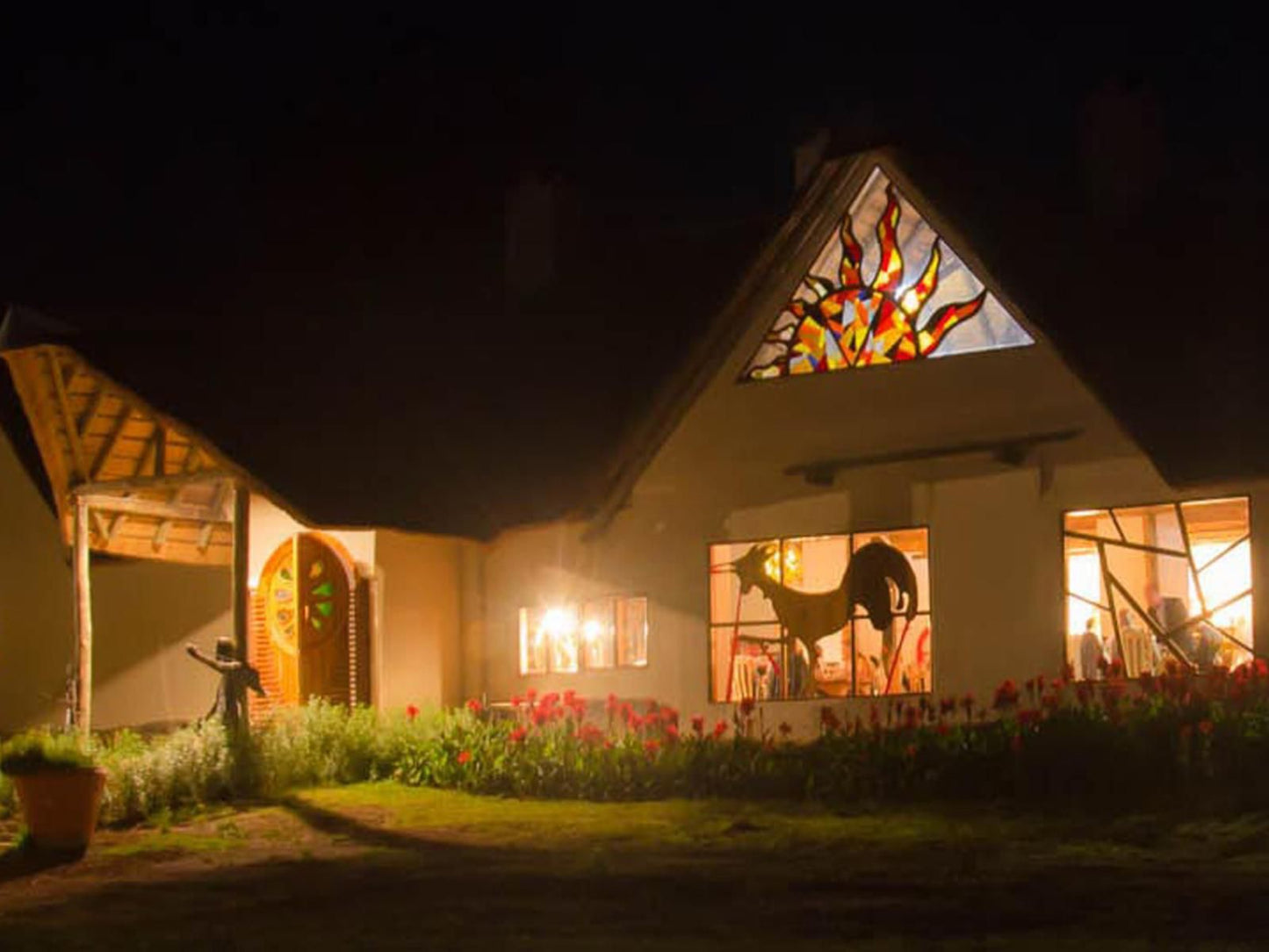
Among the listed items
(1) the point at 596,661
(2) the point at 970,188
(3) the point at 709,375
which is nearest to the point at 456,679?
(1) the point at 596,661

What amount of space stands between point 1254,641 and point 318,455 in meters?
9.15

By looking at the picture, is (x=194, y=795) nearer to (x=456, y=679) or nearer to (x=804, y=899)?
(x=456, y=679)

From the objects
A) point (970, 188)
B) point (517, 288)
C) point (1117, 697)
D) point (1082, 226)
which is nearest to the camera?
A: point (1117, 697)

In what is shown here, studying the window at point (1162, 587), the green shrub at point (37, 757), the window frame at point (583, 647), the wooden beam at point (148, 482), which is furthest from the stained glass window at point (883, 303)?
the green shrub at point (37, 757)

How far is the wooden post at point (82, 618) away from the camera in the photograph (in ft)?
62.1

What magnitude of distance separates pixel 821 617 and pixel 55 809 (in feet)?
24.6

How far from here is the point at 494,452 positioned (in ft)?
69.5

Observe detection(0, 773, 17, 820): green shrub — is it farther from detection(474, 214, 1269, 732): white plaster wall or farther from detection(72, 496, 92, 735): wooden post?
detection(474, 214, 1269, 732): white plaster wall

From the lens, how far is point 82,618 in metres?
18.9

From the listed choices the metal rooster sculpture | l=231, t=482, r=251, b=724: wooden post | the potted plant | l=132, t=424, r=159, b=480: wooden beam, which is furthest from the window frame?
the potted plant

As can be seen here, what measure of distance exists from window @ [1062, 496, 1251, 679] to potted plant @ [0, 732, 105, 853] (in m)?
8.35

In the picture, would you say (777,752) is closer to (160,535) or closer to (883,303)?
(883,303)

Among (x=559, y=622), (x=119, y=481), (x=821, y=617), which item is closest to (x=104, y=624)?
(x=119, y=481)

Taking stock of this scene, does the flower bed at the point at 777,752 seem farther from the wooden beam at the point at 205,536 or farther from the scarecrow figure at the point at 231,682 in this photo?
the wooden beam at the point at 205,536
